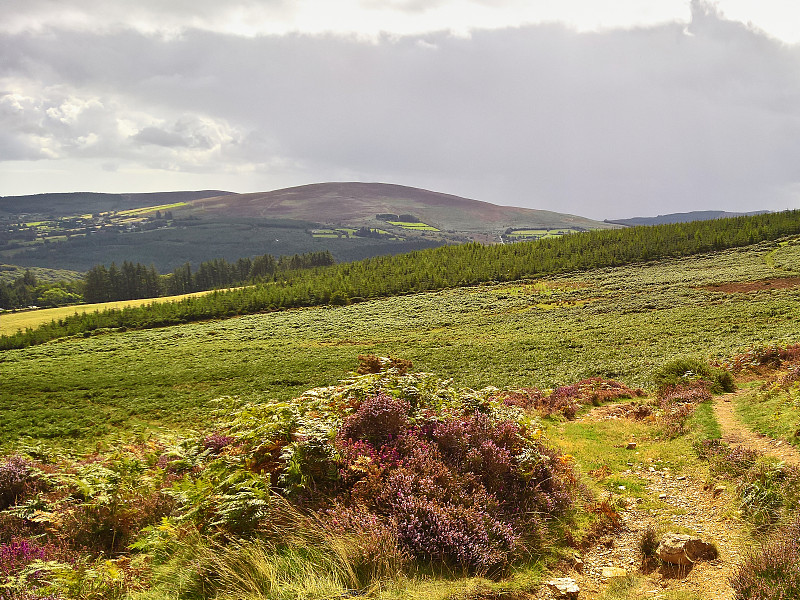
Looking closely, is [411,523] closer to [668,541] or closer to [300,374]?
[668,541]

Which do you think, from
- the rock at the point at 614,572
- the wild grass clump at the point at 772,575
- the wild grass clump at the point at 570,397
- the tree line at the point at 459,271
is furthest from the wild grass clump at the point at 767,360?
the tree line at the point at 459,271

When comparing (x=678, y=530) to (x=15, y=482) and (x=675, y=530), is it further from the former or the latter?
(x=15, y=482)

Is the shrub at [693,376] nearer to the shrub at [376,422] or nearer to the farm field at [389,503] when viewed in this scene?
the farm field at [389,503]

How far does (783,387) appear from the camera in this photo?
1221 cm

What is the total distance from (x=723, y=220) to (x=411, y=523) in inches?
5597

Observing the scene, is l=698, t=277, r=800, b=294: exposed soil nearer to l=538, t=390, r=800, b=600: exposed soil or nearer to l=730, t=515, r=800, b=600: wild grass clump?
l=538, t=390, r=800, b=600: exposed soil

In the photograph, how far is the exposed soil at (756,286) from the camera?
160 ft

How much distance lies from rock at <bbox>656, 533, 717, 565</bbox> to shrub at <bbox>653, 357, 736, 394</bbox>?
39.1 ft

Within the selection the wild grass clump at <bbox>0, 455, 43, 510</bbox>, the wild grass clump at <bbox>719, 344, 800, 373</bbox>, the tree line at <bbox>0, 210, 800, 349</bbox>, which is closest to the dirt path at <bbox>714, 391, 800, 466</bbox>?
the wild grass clump at <bbox>719, 344, 800, 373</bbox>

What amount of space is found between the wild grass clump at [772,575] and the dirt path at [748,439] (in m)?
3.83

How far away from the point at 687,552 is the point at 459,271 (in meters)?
99.7

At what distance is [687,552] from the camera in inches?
193

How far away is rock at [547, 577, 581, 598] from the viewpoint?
14.3 ft

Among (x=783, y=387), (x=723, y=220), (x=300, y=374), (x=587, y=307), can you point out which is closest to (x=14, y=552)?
(x=783, y=387)
